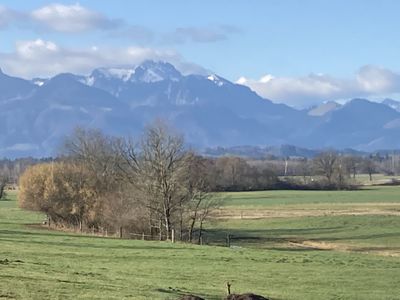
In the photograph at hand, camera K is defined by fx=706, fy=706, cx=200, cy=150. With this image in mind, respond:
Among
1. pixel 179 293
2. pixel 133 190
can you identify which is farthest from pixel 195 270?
pixel 133 190

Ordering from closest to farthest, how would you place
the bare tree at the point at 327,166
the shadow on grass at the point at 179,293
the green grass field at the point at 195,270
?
the shadow on grass at the point at 179,293, the green grass field at the point at 195,270, the bare tree at the point at 327,166

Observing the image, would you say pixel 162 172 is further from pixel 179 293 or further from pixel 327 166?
pixel 327 166

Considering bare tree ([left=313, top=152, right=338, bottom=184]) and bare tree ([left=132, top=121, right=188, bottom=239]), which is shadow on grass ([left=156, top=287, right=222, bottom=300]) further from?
bare tree ([left=313, top=152, right=338, bottom=184])

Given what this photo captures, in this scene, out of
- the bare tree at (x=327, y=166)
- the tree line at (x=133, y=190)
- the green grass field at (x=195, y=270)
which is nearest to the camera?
the green grass field at (x=195, y=270)

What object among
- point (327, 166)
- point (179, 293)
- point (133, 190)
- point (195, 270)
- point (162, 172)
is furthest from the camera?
point (327, 166)

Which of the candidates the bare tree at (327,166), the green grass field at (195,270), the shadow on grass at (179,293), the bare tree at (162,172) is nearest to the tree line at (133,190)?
the bare tree at (162,172)

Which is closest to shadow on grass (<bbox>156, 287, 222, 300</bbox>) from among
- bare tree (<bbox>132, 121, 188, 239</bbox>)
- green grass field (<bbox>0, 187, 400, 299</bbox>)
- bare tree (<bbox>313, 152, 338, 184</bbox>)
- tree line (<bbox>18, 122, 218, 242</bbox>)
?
green grass field (<bbox>0, 187, 400, 299</bbox>)

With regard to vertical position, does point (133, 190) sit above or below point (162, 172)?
below

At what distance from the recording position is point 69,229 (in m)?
68.4

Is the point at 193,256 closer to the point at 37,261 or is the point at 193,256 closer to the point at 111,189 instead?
the point at 37,261

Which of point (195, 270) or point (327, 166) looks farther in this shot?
point (327, 166)

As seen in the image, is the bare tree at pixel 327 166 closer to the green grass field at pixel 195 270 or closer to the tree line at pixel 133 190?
the tree line at pixel 133 190

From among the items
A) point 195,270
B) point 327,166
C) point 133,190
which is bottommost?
point 195,270

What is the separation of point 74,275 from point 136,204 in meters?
36.2
